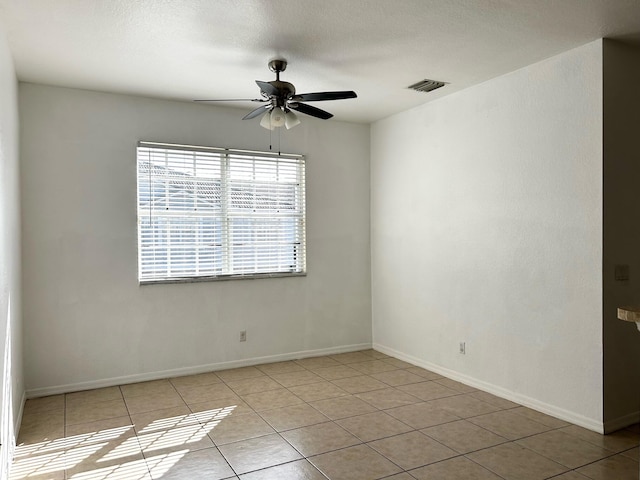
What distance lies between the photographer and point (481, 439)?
3.25 m

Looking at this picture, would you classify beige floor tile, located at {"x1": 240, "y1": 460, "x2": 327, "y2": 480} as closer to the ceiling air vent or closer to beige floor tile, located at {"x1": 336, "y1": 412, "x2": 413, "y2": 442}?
beige floor tile, located at {"x1": 336, "y1": 412, "x2": 413, "y2": 442}

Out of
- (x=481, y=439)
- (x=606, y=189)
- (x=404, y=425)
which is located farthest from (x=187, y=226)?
(x=606, y=189)

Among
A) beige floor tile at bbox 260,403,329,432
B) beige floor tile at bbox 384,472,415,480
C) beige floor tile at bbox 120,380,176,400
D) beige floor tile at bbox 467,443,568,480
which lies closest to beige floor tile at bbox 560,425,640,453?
beige floor tile at bbox 467,443,568,480

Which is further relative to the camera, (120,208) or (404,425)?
(120,208)

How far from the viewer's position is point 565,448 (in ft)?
10.2

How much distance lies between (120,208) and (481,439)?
3546 millimetres

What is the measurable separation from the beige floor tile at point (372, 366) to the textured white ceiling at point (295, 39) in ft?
8.94

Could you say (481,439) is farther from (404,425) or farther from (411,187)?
(411,187)

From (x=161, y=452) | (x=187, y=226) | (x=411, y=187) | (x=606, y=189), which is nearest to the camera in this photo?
(x=161, y=452)

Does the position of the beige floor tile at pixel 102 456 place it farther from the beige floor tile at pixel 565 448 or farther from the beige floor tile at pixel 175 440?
the beige floor tile at pixel 565 448

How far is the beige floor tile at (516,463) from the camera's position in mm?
2771

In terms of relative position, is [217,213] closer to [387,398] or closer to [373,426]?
[387,398]

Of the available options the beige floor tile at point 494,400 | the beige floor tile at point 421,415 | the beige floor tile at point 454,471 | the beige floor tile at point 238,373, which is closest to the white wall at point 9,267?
the beige floor tile at point 238,373

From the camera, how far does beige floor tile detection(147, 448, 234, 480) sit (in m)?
2.78
